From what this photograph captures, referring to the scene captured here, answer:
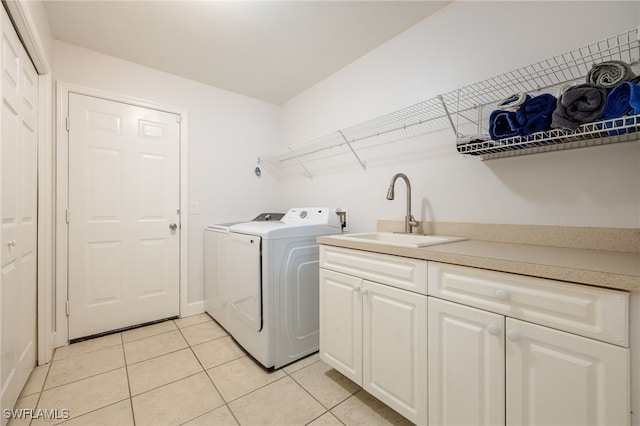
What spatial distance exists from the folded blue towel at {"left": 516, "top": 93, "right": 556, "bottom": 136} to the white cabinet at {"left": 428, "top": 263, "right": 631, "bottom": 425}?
0.65 meters

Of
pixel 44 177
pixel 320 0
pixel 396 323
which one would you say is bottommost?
pixel 396 323

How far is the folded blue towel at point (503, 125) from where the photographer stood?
1.15 metres

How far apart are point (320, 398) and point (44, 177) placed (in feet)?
7.48

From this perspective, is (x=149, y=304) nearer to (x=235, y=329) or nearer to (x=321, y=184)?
(x=235, y=329)

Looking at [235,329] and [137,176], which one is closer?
[235,329]

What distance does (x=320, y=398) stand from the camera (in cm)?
148

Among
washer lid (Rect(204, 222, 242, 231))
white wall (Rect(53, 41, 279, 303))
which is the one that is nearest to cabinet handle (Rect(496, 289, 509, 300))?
washer lid (Rect(204, 222, 242, 231))

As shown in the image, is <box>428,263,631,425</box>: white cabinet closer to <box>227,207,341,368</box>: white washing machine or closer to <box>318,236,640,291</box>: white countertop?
<box>318,236,640,291</box>: white countertop

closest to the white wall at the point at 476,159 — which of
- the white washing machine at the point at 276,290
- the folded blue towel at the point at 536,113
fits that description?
the folded blue towel at the point at 536,113

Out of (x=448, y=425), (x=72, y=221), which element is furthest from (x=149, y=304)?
(x=448, y=425)

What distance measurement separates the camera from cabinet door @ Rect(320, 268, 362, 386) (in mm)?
1410

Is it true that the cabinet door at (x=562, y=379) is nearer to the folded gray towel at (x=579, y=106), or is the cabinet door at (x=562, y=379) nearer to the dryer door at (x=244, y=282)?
the folded gray towel at (x=579, y=106)

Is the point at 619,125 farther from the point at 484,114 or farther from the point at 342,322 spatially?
the point at 342,322

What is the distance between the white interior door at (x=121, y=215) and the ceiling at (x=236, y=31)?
0.51 metres
